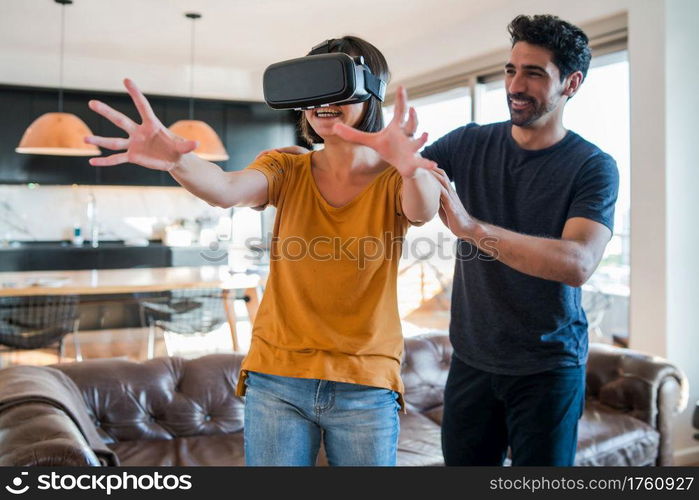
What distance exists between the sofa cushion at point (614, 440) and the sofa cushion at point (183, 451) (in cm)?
127

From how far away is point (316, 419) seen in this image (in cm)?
117

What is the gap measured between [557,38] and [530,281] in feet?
1.87

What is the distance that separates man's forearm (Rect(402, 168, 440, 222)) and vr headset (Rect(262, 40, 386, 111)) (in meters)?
0.15

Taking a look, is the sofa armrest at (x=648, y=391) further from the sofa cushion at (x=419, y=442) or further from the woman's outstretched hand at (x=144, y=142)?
the woman's outstretched hand at (x=144, y=142)

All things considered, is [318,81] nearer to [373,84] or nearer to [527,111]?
[373,84]

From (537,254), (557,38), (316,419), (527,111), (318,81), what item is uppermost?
(557,38)

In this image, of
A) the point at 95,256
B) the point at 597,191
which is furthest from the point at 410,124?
the point at 95,256

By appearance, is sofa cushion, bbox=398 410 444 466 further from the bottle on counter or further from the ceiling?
the bottle on counter

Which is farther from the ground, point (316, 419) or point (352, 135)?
point (352, 135)

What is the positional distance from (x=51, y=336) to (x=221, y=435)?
2.23 metres

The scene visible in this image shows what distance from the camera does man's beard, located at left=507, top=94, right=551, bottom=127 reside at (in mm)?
1604

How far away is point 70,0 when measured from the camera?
4719mm

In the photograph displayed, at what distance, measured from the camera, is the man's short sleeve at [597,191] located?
149 cm

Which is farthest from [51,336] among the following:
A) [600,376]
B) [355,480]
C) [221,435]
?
[355,480]
